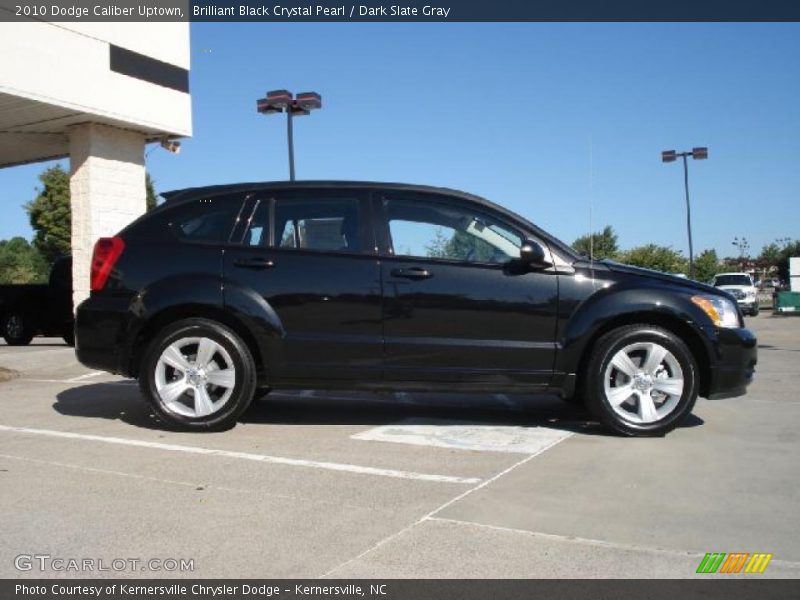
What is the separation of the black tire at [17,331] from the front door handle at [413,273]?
1343 centimetres

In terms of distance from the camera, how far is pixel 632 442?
17.1 feet

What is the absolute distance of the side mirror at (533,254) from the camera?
17.3ft

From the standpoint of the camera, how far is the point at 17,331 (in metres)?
16.2

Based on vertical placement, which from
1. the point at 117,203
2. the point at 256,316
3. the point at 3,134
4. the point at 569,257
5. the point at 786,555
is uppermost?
the point at 3,134

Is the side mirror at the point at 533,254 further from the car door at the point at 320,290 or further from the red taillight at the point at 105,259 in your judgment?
the red taillight at the point at 105,259

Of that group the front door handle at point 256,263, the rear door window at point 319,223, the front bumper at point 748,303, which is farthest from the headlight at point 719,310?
the front bumper at point 748,303

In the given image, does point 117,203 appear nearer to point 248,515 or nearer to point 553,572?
point 248,515

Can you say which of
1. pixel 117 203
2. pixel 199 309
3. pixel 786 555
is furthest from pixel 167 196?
pixel 117 203

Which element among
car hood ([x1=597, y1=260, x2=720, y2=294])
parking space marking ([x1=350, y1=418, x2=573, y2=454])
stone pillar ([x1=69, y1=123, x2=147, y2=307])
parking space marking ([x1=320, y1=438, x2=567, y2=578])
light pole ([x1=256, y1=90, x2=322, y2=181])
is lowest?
parking space marking ([x1=320, y1=438, x2=567, y2=578])

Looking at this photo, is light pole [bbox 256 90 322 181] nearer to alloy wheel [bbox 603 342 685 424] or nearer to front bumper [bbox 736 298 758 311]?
alloy wheel [bbox 603 342 685 424]

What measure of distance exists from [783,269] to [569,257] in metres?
60.4

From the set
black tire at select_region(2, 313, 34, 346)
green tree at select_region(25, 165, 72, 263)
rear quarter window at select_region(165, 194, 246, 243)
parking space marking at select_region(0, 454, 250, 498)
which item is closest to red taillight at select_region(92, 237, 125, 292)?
rear quarter window at select_region(165, 194, 246, 243)

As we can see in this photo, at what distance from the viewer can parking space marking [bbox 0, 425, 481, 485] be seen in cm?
434

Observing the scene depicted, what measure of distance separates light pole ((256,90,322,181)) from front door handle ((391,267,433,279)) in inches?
403
